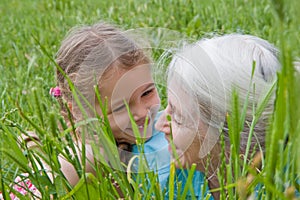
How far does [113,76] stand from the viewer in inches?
78.5

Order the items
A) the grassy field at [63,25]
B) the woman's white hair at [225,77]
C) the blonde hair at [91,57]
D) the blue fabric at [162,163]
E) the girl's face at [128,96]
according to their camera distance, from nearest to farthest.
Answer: the woman's white hair at [225,77] → the blue fabric at [162,163] → the girl's face at [128,96] → the blonde hair at [91,57] → the grassy field at [63,25]

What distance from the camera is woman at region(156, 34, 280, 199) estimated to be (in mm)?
1582

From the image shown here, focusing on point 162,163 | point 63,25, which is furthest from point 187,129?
point 63,25

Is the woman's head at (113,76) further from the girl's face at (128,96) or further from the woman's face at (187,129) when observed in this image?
the woman's face at (187,129)

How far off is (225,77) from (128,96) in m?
0.37

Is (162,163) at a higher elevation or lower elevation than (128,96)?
lower

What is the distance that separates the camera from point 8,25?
4406 mm

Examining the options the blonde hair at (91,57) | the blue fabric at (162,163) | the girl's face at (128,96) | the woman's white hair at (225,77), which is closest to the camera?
the woman's white hair at (225,77)

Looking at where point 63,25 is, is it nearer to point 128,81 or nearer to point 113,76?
point 113,76

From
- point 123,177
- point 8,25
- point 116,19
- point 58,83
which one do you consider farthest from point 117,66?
point 8,25

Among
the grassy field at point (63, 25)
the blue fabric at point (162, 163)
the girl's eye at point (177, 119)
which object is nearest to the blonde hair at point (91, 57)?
the grassy field at point (63, 25)

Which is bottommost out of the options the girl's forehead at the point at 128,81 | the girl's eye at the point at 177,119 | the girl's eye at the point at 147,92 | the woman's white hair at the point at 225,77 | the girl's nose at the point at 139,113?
the girl's nose at the point at 139,113

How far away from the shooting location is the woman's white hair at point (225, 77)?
157 cm

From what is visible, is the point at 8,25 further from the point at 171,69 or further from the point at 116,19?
the point at 171,69
